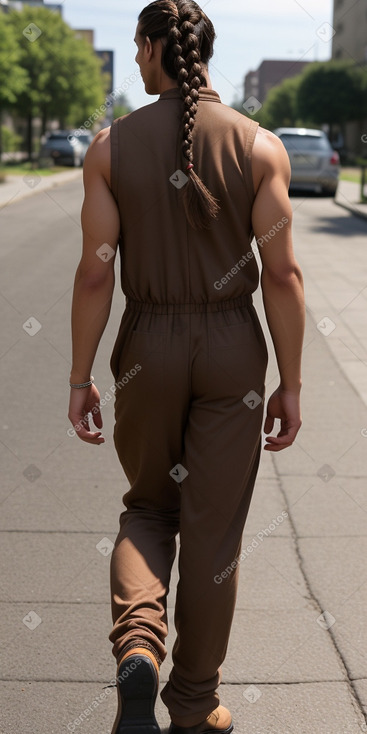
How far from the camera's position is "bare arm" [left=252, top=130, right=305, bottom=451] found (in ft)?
7.70

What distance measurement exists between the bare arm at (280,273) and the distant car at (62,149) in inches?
1700

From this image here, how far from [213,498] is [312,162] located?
78.7 ft

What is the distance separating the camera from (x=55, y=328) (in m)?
8.58

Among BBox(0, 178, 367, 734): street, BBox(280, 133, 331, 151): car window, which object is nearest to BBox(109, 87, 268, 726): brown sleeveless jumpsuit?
BBox(0, 178, 367, 734): street

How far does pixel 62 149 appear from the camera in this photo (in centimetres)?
4497

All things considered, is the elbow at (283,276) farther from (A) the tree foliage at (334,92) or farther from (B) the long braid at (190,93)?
(A) the tree foliage at (334,92)

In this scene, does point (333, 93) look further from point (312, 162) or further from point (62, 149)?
point (312, 162)

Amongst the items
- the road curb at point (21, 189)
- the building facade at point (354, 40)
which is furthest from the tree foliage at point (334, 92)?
the road curb at point (21, 189)

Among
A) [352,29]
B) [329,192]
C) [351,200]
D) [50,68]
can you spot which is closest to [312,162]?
[351,200]

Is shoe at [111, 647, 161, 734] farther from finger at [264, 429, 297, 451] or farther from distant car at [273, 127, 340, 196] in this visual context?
distant car at [273, 127, 340, 196]

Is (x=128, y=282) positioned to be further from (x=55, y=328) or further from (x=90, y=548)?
(x=55, y=328)

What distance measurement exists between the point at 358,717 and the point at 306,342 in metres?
5.58

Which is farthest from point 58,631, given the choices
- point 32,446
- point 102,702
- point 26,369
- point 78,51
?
point 78,51

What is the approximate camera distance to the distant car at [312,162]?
25.4m
